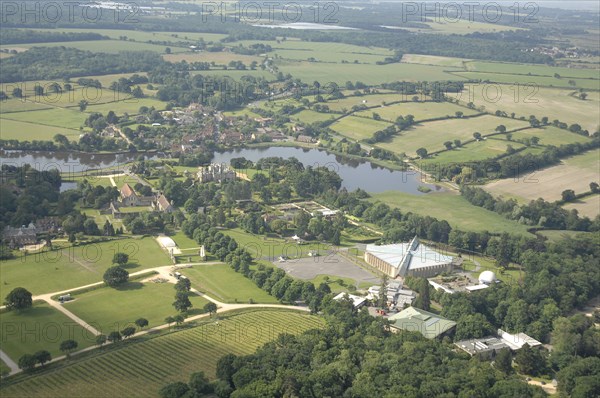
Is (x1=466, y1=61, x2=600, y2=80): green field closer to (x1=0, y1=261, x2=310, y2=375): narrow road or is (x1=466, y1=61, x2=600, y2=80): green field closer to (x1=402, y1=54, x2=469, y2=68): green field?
(x1=402, y1=54, x2=469, y2=68): green field

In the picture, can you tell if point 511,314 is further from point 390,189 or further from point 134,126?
point 134,126

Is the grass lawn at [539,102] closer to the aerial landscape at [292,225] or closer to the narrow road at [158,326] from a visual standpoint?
the aerial landscape at [292,225]

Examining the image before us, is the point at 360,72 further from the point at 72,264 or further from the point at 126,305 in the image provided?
the point at 126,305

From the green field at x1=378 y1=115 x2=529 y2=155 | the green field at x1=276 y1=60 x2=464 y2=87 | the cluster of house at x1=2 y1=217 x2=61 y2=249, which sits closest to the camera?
the cluster of house at x1=2 y1=217 x2=61 y2=249

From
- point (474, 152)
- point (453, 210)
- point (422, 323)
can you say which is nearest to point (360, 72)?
point (474, 152)

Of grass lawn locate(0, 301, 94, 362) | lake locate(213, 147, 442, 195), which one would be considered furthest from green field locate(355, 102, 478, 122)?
grass lawn locate(0, 301, 94, 362)
